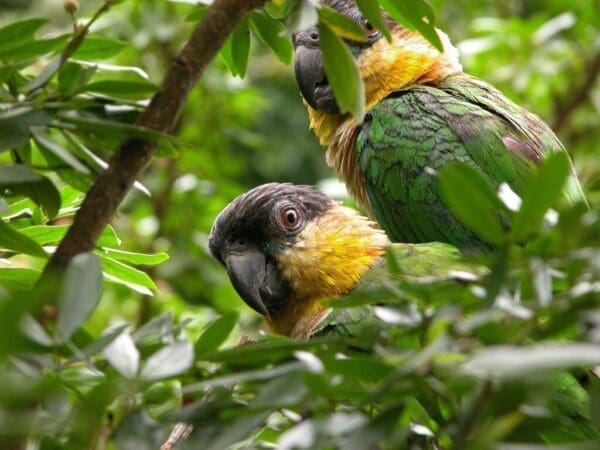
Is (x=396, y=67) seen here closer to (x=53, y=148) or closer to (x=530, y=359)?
(x=53, y=148)

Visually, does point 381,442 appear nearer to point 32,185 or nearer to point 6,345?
point 6,345

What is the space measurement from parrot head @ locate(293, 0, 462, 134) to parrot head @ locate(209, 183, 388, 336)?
1.97 feet

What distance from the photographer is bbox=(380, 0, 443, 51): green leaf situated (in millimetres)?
1026

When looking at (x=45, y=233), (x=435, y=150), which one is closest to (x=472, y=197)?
(x=45, y=233)

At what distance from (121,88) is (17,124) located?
0.50 feet

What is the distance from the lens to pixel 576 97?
11.8 feet

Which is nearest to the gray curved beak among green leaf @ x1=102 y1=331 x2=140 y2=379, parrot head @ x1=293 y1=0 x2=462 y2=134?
parrot head @ x1=293 y1=0 x2=462 y2=134

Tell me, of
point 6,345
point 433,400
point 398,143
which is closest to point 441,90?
point 398,143

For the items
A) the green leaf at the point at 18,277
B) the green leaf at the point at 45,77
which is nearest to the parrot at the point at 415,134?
the green leaf at the point at 18,277

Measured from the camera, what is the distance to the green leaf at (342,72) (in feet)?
3.22

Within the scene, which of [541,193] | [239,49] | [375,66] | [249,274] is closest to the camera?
[541,193]

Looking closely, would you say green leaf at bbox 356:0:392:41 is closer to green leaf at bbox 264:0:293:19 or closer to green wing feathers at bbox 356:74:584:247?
green leaf at bbox 264:0:293:19

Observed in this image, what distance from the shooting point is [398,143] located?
7.89 feet

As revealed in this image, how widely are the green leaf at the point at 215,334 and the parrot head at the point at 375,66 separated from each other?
1795 mm
